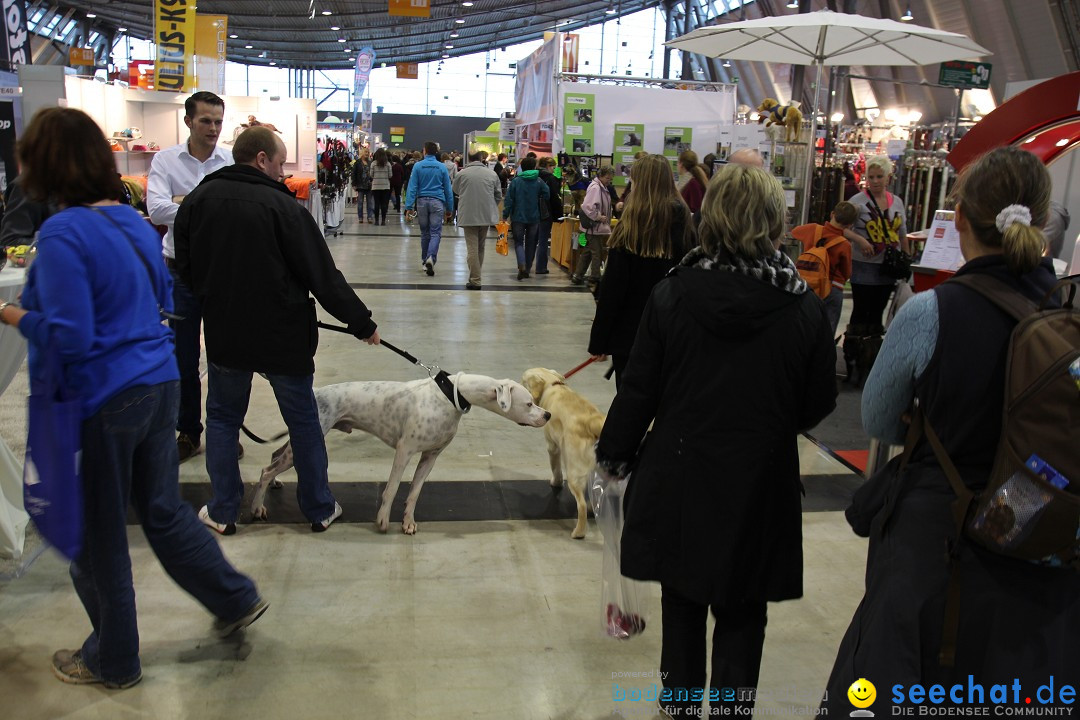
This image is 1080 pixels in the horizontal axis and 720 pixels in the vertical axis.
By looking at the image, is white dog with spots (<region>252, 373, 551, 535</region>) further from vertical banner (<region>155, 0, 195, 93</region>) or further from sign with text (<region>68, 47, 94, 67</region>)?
sign with text (<region>68, 47, 94, 67</region>)

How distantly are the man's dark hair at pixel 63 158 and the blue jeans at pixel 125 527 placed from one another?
522mm

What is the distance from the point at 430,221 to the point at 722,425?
9582 millimetres

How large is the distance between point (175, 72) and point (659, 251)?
13088mm

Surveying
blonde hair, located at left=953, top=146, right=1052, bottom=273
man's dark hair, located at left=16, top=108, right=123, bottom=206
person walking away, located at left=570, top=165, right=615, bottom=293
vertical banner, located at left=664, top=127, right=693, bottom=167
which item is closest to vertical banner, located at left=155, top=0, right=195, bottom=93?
vertical banner, located at left=664, top=127, right=693, bottom=167

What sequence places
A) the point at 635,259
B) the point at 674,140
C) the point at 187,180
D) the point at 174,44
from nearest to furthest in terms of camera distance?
the point at 635,259 < the point at 187,180 < the point at 674,140 < the point at 174,44

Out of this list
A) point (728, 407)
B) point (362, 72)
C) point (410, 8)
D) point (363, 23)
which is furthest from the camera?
point (363, 23)

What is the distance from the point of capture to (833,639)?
2.95m

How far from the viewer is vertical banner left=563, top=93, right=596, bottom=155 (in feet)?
40.8

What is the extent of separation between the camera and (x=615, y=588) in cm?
252

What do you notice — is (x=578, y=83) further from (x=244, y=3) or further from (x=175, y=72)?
(x=244, y=3)

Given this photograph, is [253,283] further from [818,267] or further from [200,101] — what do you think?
[818,267]

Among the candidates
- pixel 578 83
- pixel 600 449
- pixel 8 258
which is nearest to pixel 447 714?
pixel 600 449

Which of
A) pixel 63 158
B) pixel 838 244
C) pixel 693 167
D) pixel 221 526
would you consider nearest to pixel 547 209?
pixel 693 167

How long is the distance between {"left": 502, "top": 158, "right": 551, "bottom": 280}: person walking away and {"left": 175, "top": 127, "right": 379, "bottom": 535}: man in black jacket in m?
7.49
